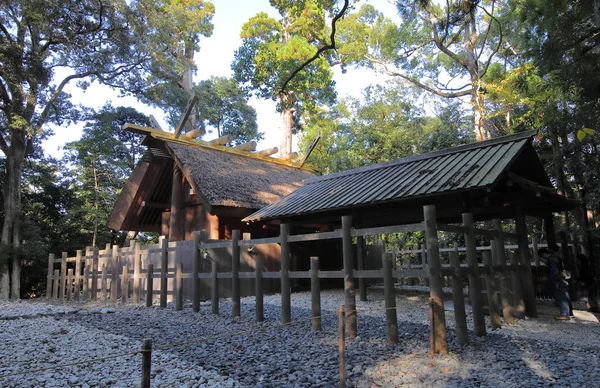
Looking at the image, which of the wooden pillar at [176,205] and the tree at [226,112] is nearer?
the wooden pillar at [176,205]

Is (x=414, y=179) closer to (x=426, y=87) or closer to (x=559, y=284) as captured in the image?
(x=559, y=284)

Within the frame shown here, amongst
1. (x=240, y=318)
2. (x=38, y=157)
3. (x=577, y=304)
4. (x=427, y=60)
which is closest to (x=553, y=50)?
(x=577, y=304)

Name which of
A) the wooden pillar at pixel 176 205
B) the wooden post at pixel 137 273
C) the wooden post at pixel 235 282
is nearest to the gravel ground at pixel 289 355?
the wooden post at pixel 235 282

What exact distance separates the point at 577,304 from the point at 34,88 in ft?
67.8

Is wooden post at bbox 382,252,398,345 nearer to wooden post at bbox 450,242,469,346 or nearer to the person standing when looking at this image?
wooden post at bbox 450,242,469,346

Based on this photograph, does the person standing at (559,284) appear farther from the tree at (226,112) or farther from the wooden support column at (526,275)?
the tree at (226,112)

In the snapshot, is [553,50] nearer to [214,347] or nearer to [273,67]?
[214,347]

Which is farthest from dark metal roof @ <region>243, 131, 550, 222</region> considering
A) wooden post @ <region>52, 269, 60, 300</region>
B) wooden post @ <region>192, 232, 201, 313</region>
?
wooden post @ <region>52, 269, 60, 300</region>

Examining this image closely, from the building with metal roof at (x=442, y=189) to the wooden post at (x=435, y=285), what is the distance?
1897 millimetres

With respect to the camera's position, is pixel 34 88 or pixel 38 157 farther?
pixel 38 157

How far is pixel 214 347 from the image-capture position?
5383mm

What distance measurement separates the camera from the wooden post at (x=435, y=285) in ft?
15.9

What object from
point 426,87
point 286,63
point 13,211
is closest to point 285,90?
point 286,63

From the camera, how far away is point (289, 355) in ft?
16.0
